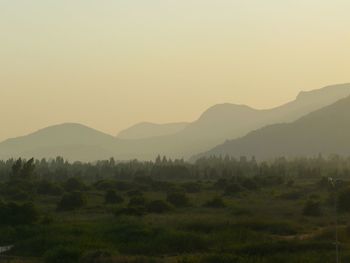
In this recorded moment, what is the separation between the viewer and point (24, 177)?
8975 cm

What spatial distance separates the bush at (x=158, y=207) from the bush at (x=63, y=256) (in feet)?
68.7

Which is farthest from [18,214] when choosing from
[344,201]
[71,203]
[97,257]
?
[344,201]

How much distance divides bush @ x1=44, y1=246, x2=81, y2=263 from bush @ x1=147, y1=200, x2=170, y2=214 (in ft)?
68.7

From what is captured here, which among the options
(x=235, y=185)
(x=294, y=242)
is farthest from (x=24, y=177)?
(x=294, y=242)

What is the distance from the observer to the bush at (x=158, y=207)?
158 feet

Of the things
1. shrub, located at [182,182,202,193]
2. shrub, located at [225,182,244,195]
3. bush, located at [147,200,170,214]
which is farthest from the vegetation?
shrub, located at [182,182,202,193]

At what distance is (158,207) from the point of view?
159ft

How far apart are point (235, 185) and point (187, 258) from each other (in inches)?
1817

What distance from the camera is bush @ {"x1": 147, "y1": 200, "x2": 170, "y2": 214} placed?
48.2 metres

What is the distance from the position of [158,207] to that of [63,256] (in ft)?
73.0

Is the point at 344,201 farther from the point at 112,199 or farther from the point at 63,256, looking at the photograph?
the point at 63,256

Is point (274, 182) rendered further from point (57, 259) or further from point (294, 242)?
point (57, 259)

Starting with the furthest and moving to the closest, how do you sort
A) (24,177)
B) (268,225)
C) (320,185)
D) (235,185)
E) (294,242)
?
(24,177), (320,185), (235,185), (268,225), (294,242)

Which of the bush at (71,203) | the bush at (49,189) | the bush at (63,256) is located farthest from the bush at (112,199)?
the bush at (63,256)
